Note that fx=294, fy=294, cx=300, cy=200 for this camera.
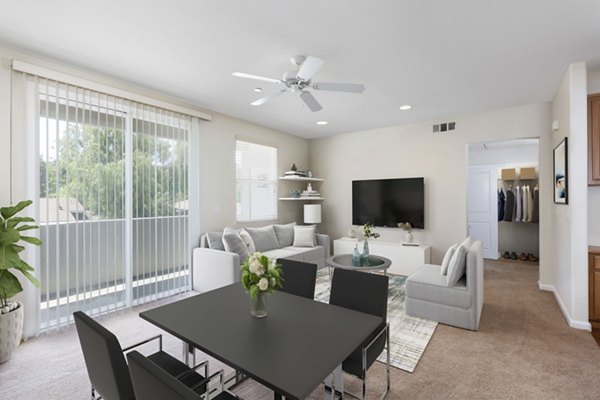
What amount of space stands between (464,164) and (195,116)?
14.6ft

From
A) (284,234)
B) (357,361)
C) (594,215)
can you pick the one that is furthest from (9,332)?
(594,215)

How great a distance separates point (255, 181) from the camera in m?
5.61

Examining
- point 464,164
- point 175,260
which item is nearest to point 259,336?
point 175,260

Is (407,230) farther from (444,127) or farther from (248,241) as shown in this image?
(248,241)

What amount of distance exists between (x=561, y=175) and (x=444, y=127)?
6.69ft

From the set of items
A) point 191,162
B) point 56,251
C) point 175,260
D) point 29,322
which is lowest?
point 29,322

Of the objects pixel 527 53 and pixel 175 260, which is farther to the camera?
pixel 175 260

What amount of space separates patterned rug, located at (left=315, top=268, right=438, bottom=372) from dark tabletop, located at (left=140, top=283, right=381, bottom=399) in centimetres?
107

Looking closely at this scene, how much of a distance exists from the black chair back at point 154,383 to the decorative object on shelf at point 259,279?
29.2 inches

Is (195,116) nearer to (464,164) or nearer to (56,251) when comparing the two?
(56,251)

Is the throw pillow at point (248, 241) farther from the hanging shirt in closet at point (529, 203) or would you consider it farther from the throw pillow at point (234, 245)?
the hanging shirt in closet at point (529, 203)

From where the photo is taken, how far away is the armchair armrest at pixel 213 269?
3.88m

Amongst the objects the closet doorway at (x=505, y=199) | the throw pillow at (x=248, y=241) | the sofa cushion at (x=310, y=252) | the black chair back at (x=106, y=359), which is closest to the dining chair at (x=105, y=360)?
the black chair back at (x=106, y=359)

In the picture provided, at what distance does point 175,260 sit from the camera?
13.6 feet
